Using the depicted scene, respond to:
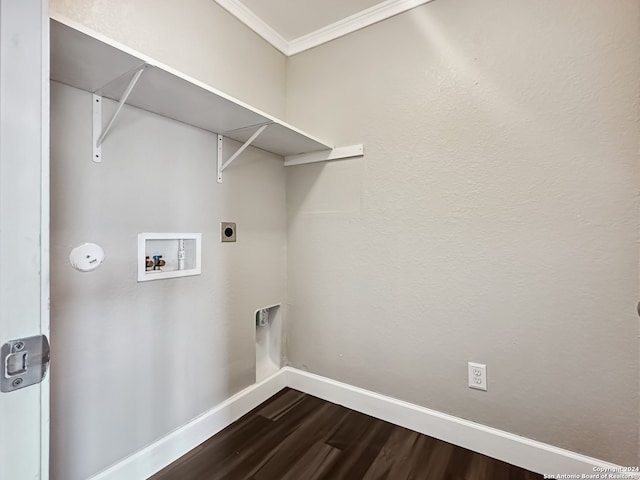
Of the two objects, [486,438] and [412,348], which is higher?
[412,348]

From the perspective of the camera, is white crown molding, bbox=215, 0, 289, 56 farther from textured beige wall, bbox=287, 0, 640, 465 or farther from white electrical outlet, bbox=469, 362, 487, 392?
white electrical outlet, bbox=469, 362, 487, 392

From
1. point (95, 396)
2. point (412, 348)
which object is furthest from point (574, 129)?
point (95, 396)

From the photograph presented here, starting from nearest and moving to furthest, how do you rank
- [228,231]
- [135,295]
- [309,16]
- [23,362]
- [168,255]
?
1. [23,362]
2. [135,295]
3. [168,255]
4. [228,231]
5. [309,16]

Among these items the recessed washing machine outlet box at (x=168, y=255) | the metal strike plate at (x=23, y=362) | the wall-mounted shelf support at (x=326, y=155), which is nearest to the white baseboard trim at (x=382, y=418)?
the recessed washing machine outlet box at (x=168, y=255)

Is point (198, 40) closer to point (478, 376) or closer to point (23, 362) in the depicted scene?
point (23, 362)

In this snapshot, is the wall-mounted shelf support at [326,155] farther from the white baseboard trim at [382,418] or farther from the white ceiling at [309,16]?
the white baseboard trim at [382,418]

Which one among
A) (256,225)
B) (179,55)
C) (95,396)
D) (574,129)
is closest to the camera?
(95,396)

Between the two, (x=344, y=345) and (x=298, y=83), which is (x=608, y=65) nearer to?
(x=298, y=83)

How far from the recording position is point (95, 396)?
1.16 m

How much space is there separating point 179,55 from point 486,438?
238 centimetres

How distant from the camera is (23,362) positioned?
23.0 inches

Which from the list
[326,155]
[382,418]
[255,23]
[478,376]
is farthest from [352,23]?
[382,418]

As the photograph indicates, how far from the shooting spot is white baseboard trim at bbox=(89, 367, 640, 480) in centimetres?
127

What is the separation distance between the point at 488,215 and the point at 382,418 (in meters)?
1.28
